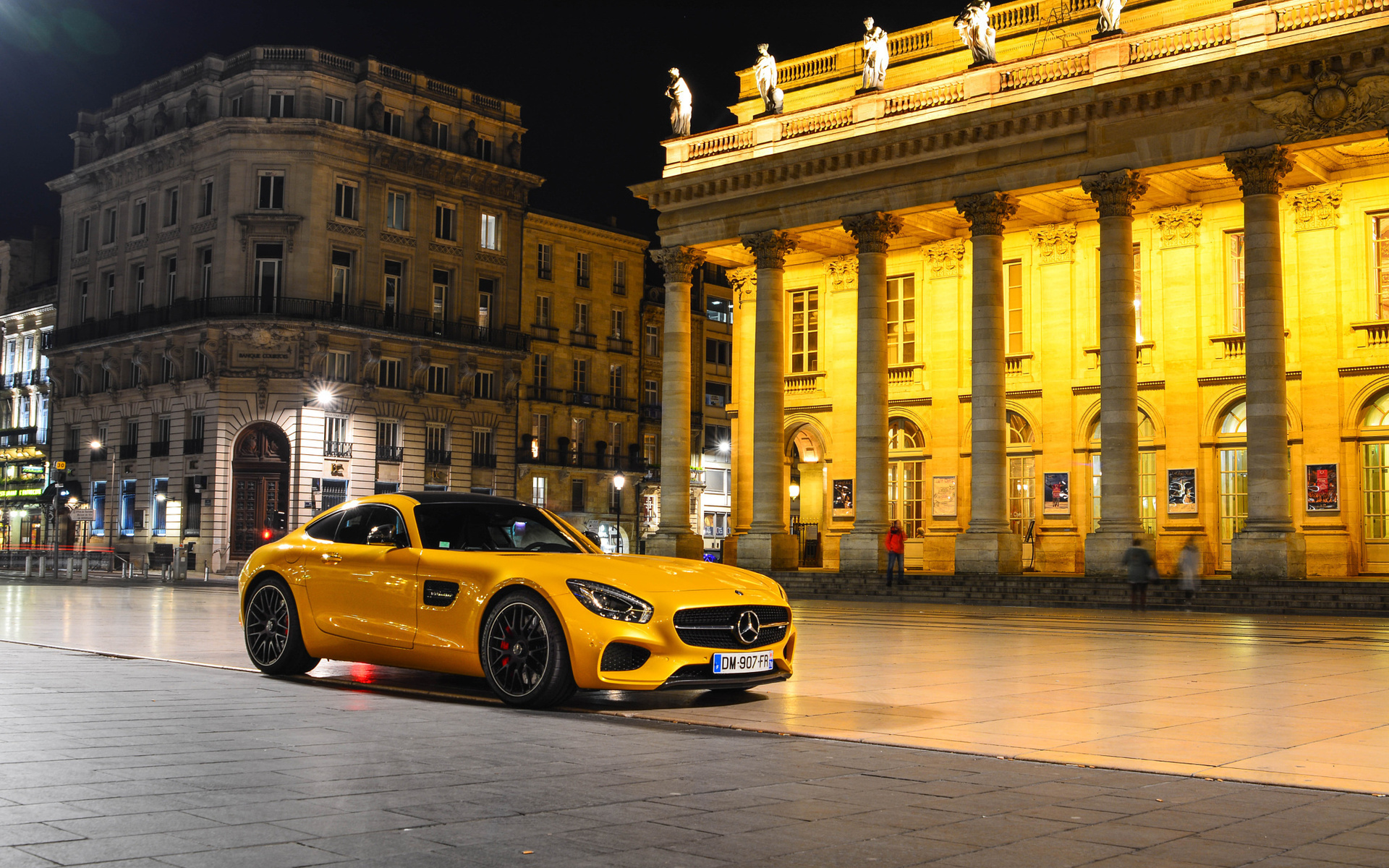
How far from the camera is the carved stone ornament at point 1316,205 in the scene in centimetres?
3303

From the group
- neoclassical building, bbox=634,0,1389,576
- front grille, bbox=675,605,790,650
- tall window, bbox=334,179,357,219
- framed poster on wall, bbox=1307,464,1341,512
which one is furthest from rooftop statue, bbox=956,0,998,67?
tall window, bbox=334,179,357,219

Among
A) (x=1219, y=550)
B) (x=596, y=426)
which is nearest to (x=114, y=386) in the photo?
(x=596, y=426)

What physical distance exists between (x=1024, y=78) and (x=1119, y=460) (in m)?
10.7

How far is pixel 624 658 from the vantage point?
9227 millimetres

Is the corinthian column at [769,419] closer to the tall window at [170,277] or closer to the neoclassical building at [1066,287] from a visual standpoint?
the neoclassical building at [1066,287]

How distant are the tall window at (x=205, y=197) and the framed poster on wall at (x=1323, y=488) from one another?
46624 millimetres

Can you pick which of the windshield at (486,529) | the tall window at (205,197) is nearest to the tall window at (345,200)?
the tall window at (205,197)

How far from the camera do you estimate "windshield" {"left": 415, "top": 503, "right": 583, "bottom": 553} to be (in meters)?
10.7

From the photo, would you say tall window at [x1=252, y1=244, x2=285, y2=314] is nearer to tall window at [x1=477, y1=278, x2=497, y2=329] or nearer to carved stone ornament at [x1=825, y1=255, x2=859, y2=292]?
tall window at [x1=477, y1=278, x2=497, y2=329]

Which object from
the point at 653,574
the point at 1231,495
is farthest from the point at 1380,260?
the point at 653,574

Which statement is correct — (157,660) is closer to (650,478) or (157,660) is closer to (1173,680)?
(1173,680)

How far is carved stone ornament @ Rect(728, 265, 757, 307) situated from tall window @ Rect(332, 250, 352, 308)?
70.9 feet

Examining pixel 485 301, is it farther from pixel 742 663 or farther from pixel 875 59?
pixel 742 663

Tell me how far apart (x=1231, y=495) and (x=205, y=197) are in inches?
1789
